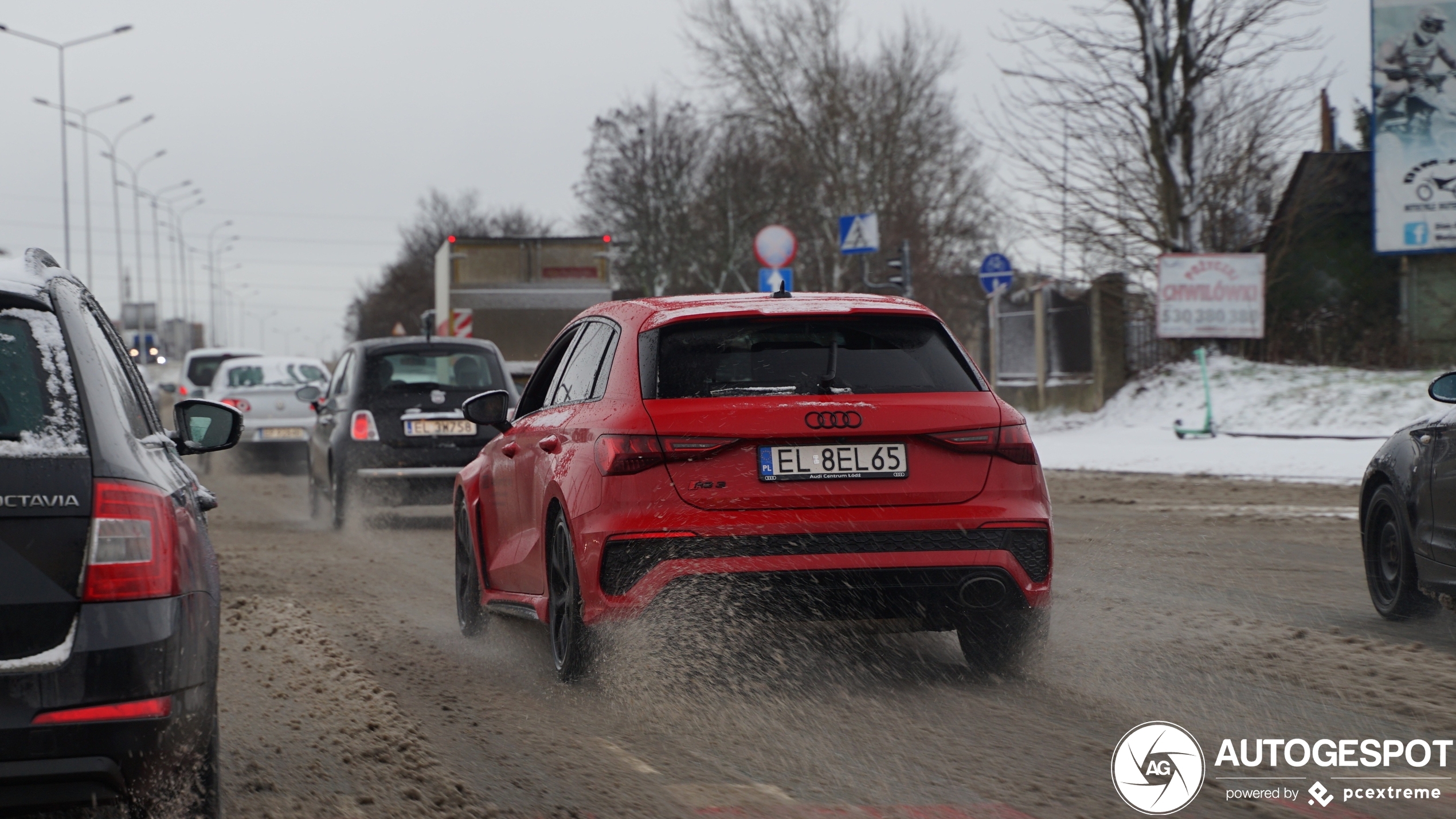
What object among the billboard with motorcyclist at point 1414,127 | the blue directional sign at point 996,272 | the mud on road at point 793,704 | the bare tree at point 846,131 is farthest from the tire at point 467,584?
the bare tree at point 846,131

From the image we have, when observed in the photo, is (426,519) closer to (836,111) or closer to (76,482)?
(76,482)

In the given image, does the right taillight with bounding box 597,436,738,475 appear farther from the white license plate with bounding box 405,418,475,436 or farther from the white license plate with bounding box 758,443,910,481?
the white license plate with bounding box 405,418,475,436

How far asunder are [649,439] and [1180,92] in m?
24.2

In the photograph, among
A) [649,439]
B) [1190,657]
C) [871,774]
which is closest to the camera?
[871,774]

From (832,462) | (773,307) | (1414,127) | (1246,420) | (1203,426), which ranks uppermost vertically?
(1414,127)

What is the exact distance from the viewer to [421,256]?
109875 mm

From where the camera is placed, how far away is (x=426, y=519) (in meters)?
16.0

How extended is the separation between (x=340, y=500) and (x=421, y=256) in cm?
9755

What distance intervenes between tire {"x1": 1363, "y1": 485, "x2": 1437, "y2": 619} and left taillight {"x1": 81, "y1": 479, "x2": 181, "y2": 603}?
19.5 feet

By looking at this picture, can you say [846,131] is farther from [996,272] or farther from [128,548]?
[128,548]

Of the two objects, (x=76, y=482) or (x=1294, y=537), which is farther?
(x=1294, y=537)

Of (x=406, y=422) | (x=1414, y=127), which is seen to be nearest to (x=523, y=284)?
(x=406, y=422)

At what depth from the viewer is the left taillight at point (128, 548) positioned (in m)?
3.55

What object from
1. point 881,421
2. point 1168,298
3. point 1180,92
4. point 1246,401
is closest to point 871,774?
point 881,421
